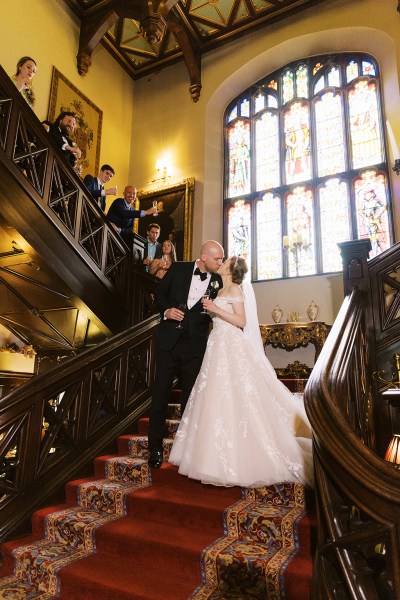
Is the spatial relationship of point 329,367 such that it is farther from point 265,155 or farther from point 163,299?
point 265,155

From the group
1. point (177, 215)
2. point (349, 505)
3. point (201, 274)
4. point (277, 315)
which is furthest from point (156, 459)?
point (177, 215)

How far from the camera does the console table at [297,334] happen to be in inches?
249

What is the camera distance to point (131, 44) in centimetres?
973

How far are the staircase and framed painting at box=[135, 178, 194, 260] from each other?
5930 mm

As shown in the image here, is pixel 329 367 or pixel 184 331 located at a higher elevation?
pixel 184 331

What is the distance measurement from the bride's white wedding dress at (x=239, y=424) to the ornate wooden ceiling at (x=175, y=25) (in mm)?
6722

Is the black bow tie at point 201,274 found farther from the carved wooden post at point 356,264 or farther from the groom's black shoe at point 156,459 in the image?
the carved wooden post at point 356,264

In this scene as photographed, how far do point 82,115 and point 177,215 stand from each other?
2.65m

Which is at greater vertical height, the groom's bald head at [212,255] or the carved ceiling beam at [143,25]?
the carved ceiling beam at [143,25]

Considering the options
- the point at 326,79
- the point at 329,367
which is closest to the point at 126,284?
the point at 329,367

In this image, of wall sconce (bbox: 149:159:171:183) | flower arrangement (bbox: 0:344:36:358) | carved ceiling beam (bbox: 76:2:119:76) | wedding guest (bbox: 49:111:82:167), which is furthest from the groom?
carved ceiling beam (bbox: 76:2:119:76)

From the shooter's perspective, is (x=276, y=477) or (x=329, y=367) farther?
(x=276, y=477)

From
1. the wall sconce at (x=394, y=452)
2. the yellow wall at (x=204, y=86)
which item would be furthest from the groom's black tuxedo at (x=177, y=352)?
the yellow wall at (x=204, y=86)

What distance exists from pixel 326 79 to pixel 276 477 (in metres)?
8.37
